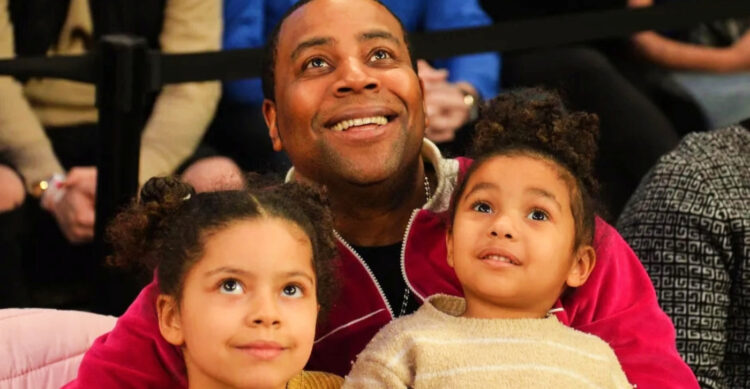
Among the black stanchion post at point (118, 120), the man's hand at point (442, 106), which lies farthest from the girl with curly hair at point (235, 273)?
the man's hand at point (442, 106)

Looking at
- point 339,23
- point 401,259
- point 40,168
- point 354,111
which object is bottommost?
point 40,168

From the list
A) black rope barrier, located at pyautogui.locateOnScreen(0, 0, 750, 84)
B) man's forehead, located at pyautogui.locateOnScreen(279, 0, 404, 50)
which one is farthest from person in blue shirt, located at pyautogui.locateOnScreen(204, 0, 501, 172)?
man's forehead, located at pyautogui.locateOnScreen(279, 0, 404, 50)

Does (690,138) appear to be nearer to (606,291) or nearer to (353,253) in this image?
(606,291)

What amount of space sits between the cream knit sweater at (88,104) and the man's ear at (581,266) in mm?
1291

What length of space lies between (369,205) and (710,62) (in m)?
1.89

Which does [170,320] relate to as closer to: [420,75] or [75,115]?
[75,115]

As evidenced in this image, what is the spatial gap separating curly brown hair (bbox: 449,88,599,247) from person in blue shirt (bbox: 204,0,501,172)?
0.95 metres

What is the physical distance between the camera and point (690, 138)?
253 cm

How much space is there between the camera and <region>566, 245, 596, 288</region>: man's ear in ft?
6.61

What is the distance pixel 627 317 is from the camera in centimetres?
210

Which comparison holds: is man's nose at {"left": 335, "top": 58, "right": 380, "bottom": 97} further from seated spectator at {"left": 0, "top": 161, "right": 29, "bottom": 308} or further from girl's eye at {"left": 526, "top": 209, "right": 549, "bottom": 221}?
seated spectator at {"left": 0, "top": 161, "right": 29, "bottom": 308}

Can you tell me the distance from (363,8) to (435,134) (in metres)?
1.07

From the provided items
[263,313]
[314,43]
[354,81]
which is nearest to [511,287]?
[263,313]

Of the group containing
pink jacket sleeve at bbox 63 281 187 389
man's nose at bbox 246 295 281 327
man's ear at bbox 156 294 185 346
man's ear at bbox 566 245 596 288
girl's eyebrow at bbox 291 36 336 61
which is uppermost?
girl's eyebrow at bbox 291 36 336 61
